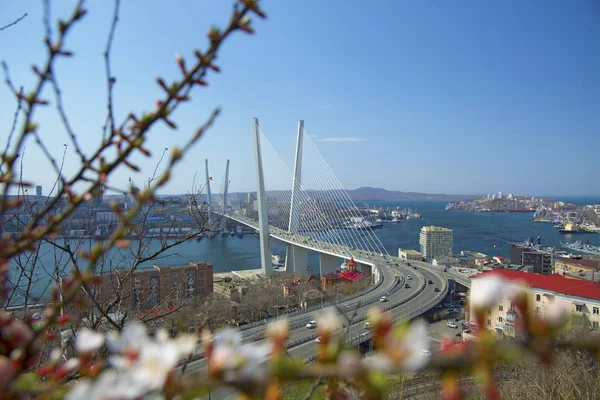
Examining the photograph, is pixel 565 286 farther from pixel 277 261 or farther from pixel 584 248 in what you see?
pixel 584 248

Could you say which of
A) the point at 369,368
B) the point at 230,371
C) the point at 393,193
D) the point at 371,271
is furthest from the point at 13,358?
the point at 393,193

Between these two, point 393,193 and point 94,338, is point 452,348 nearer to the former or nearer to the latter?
point 94,338

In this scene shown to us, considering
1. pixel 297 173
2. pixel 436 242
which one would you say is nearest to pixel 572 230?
pixel 436 242

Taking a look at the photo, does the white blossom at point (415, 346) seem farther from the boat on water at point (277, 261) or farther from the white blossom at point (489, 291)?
the boat on water at point (277, 261)

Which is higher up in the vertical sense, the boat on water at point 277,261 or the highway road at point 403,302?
the highway road at point 403,302

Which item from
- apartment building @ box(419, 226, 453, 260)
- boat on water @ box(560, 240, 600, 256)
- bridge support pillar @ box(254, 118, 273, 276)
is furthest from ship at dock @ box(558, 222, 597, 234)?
bridge support pillar @ box(254, 118, 273, 276)

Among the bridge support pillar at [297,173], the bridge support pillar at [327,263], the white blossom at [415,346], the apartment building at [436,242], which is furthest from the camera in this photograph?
the apartment building at [436,242]

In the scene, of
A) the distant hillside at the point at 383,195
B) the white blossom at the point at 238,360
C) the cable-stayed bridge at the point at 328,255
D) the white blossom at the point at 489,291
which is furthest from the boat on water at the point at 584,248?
the distant hillside at the point at 383,195

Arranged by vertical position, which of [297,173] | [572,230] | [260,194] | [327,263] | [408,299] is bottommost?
[572,230]
